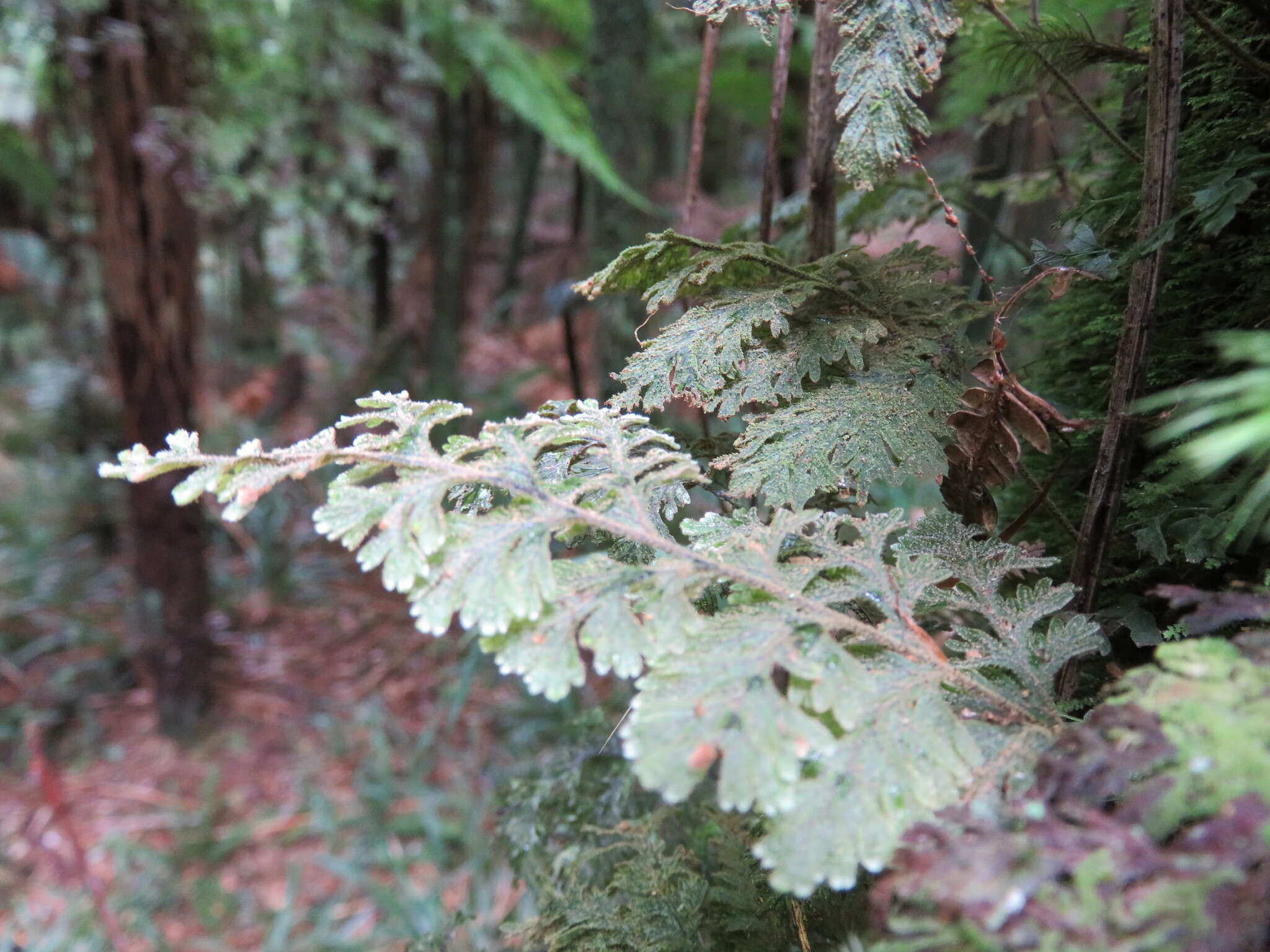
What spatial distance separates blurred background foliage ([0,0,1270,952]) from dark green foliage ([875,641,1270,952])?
2 cm

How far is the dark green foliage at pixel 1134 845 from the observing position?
1.17ft

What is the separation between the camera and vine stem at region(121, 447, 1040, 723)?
0.57 meters

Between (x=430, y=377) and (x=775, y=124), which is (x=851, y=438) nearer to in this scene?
(x=775, y=124)

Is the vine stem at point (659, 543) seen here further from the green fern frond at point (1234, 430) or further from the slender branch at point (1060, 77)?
the slender branch at point (1060, 77)

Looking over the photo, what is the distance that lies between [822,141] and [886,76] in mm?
309

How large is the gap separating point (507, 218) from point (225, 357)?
3264 mm

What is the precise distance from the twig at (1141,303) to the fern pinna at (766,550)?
0.08 meters

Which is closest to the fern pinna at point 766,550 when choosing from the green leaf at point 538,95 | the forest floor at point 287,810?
the forest floor at point 287,810

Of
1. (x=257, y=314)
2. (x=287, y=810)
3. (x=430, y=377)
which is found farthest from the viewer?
(x=257, y=314)

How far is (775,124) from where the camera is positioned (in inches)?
38.2

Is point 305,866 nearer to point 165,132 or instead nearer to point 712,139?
point 165,132

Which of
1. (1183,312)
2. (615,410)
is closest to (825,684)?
(615,410)

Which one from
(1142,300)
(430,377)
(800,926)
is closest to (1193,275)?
(1142,300)

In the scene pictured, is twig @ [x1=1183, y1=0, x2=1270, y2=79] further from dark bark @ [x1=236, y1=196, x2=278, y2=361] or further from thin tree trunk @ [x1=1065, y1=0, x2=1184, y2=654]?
dark bark @ [x1=236, y1=196, x2=278, y2=361]
